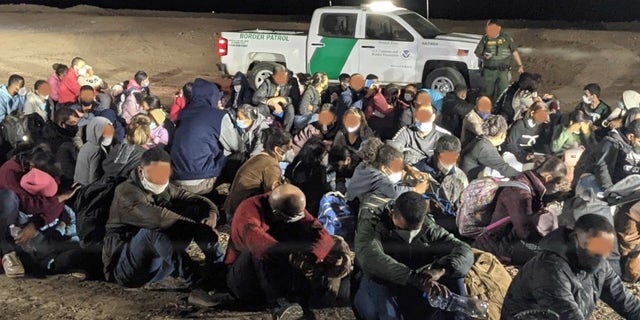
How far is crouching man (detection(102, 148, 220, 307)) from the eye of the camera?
6160mm

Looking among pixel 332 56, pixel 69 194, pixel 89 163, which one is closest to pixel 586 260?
pixel 69 194

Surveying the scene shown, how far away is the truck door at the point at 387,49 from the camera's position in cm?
1471

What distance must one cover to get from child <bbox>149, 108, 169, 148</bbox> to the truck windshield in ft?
23.5

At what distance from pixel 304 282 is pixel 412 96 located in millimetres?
5022

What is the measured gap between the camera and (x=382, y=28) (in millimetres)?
14867

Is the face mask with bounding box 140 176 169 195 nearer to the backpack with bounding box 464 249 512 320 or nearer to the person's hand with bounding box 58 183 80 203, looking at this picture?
the person's hand with bounding box 58 183 80 203

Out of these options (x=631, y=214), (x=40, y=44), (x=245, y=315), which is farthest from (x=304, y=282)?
(x=40, y=44)

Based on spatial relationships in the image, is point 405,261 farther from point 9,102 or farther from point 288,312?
point 9,102

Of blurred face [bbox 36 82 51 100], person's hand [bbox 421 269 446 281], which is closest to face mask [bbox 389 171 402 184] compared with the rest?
person's hand [bbox 421 269 446 281]

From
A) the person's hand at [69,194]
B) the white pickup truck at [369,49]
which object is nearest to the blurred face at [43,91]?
the person's hand at [69,194]

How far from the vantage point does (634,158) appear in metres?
7.54

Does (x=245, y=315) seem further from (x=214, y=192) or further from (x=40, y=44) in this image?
(x=40, y=44)

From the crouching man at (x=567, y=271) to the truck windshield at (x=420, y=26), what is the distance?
10557 millimetres

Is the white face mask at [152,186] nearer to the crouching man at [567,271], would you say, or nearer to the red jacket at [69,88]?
the crouching man at [567,271]
